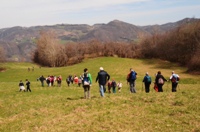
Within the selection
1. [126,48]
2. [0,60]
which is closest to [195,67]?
[126,48]

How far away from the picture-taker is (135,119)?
574 inches

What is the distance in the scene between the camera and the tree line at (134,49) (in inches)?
3824

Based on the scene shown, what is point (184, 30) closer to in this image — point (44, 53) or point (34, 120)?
point (44, 53)

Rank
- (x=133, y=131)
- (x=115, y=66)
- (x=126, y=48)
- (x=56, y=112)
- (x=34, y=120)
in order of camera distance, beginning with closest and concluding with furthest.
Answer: (x=133, y=131)
(x=34, y=120)
(x=56, y=112)
(x=115, y=66)
(x=126, y=48)

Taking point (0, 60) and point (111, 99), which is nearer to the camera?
point (111, 99)

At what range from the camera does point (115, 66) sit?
9225 centimetres

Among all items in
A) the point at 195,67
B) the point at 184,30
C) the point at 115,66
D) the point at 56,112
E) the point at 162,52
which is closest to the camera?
the point at 56,112

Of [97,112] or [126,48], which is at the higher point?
[126,48]

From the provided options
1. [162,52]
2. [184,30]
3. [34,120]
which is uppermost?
[184,30]

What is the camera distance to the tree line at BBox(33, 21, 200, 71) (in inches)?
3824

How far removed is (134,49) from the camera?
13850cm

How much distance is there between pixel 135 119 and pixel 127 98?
15.5ft

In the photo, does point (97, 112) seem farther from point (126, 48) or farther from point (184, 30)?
point (126, 48)

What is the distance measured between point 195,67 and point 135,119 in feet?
223
